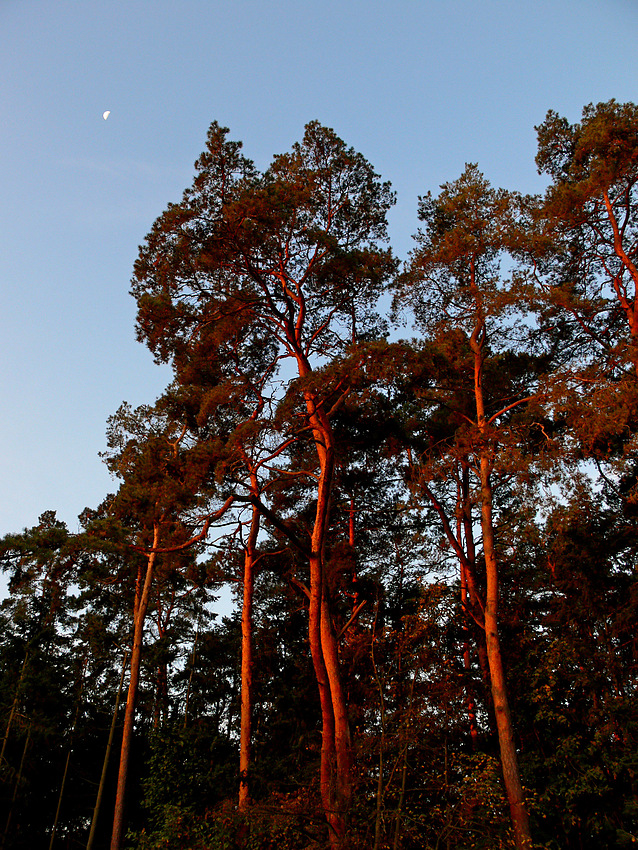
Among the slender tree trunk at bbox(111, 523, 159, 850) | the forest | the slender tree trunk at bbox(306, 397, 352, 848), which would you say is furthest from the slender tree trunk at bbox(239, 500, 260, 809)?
the slender tree trunk at bbox(111, 523, 159, 850)

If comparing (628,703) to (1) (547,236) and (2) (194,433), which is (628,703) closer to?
(1) (547,236)

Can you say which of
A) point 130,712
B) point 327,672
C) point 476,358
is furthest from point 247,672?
point 476,358

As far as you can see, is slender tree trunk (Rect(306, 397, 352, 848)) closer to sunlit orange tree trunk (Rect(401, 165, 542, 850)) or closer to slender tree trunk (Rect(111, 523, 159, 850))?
sunlit orange tree trunk (Rect(401, 165, 542, 850))

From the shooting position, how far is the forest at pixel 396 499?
865 centimetres

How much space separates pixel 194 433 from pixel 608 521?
837 cm

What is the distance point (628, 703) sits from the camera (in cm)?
1038

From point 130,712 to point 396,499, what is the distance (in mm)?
7775

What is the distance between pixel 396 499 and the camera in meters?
15.3

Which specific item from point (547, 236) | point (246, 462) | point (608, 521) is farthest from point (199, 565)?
point (547, 236)

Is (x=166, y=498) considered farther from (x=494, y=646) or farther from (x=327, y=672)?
(x=494, y=646)

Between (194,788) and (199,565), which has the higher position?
(199,565)

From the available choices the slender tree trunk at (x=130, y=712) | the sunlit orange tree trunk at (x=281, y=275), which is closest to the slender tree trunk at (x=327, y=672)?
the sunlit orange tree trunk at (x=281, y=275)

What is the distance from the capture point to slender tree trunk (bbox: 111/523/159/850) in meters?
12.4

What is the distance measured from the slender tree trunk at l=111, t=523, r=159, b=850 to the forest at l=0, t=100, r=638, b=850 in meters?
0.07
